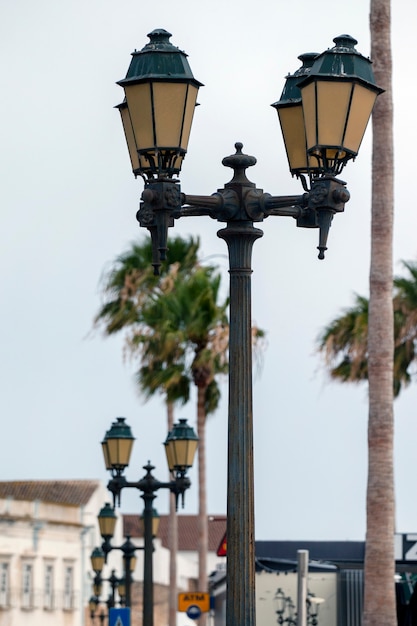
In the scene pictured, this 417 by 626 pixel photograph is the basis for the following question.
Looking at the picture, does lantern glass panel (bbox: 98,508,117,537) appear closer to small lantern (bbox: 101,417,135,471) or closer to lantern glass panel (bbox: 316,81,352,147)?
small lantern (bbox: 101,417,135,471)

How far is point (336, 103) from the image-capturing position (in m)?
8.46

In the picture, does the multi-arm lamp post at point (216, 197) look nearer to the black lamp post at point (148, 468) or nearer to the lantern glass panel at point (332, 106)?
the lantern glass panel at point (332, 106)

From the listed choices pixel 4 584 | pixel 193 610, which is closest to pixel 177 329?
pixel 193 610

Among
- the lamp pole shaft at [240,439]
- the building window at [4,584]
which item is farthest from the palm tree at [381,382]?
the building window at [4,584]

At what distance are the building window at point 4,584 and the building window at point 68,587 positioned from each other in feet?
19.5

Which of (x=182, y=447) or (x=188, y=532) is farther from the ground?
(x=182, y=447)

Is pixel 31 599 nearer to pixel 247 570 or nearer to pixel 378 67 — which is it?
pixel 378 67

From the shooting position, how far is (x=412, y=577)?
23.8m

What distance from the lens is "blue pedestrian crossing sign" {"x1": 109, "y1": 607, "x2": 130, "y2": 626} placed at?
19906 mm

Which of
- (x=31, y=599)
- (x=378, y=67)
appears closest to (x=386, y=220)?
(x=378, y=67)

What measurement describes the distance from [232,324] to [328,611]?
14.8m

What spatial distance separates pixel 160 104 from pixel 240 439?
6.23 ft

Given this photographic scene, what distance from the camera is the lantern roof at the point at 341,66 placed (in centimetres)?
848

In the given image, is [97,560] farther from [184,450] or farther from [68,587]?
[68,587]
